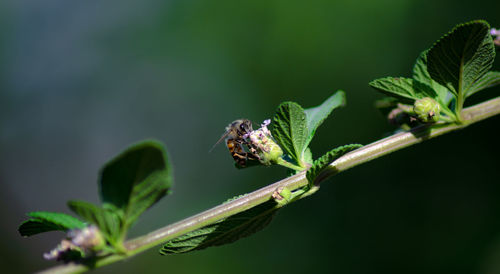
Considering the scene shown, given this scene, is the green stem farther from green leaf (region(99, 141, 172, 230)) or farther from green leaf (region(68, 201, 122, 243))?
green leaf (region(68, 201, 122, 243))

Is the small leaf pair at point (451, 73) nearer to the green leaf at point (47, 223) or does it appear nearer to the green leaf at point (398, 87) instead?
the green leaf at point (398, 87)

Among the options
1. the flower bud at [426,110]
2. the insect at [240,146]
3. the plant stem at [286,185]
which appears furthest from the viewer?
the insect at [240,146]

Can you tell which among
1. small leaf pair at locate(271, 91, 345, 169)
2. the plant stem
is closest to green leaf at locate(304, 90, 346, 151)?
small leaf pair at locate(271, 91, 345, 169)

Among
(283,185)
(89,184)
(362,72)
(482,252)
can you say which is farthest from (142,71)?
(283,185)

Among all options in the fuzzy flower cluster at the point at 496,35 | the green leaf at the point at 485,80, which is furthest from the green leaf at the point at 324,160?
the fuzzy flower cluster at the point at 496,35

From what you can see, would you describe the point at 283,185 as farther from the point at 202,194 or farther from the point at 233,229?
the point at 202,194
